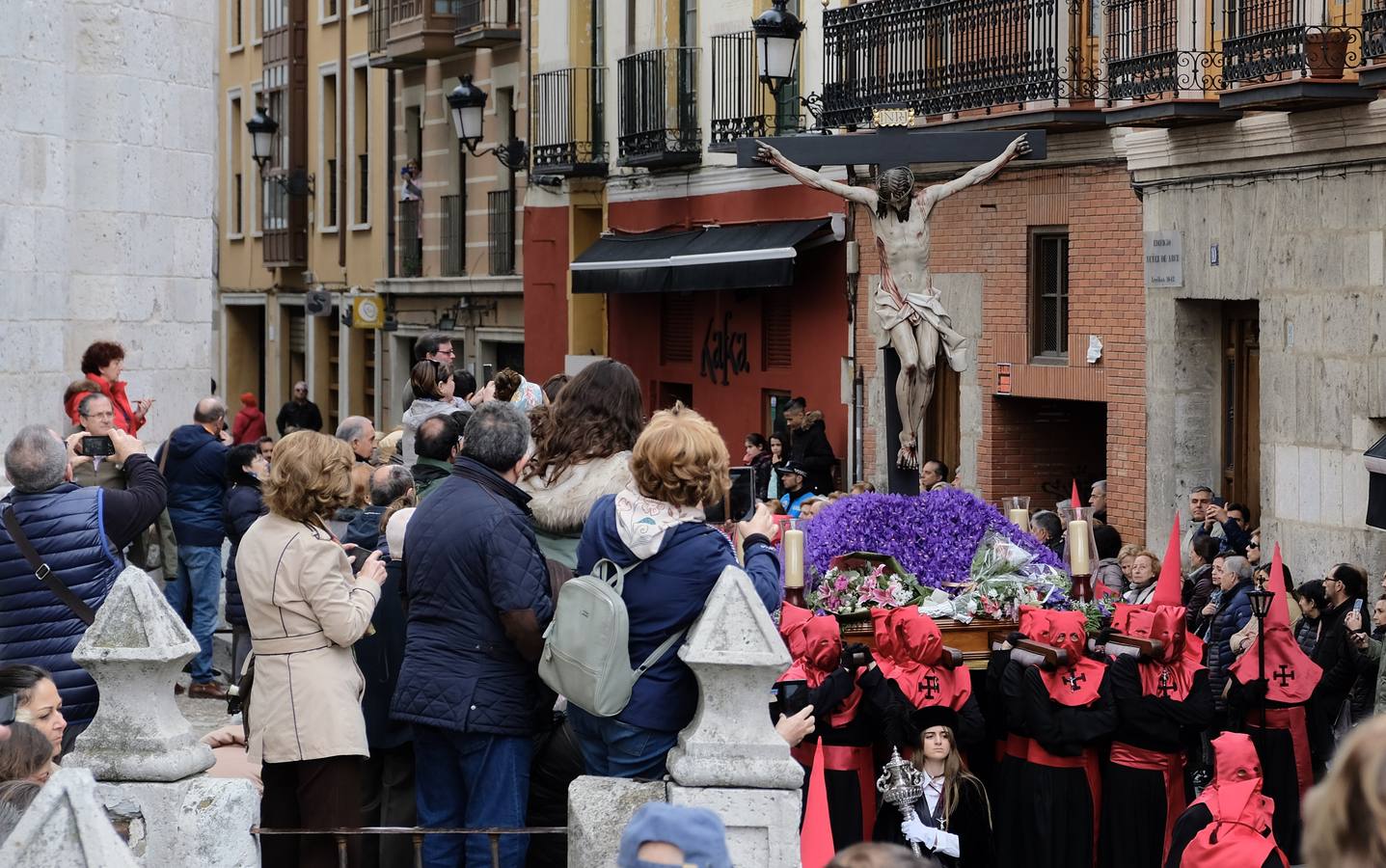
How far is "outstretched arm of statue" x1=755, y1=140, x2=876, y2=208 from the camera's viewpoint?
471 inches

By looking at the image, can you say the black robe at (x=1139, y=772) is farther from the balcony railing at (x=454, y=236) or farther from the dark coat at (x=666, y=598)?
the balcony railing at (x=454, y=236)

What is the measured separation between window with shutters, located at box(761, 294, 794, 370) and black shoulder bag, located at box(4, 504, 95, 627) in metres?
14.9

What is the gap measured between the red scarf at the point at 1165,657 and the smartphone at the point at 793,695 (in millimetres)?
1383

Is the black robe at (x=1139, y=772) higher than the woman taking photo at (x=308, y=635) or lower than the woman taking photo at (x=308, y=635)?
lower

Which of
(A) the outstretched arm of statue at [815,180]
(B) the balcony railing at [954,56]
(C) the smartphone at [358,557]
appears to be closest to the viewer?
(C) the smartphone at [358,557]

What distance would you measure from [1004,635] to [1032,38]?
382 inches

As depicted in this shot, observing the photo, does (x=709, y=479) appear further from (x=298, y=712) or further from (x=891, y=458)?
(x=891, y=458)

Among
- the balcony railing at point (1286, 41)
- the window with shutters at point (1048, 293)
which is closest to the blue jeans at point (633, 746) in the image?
the balcony railing at point (1286, 41)

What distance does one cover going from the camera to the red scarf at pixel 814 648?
843 cm

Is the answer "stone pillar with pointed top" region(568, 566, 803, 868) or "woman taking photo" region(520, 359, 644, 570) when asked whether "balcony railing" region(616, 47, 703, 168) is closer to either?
"woman taking photo" region(520, 359, 644, 570)

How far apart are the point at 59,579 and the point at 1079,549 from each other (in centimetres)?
428

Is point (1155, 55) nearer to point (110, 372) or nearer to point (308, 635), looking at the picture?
point (110, 372)

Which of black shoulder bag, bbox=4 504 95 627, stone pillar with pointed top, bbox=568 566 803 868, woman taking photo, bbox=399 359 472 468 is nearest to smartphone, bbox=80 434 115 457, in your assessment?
black shoulder bag, bbox=4 504 95 627

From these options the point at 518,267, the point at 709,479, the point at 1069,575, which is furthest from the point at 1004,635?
the point at 518,267
